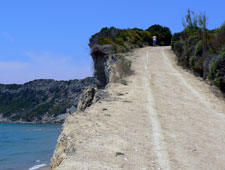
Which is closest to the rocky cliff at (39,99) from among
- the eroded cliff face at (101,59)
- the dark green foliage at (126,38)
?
the dark green foliage at (126,38)

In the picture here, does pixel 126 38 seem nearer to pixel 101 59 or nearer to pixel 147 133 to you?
pixel 101 59

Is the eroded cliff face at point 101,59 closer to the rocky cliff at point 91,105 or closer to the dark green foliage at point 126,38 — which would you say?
the rocky cliff at point 91,105

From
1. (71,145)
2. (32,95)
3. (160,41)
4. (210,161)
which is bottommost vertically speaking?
(32,95)

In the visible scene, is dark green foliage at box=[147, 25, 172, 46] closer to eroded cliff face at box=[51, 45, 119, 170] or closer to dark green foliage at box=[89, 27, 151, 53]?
dark green foliage at box=[89, 27, 151, 53]

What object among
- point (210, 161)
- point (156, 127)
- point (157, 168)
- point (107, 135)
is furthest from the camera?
point (156, 127)

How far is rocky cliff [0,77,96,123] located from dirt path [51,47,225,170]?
10531 cm

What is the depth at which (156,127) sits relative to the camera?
8953mm

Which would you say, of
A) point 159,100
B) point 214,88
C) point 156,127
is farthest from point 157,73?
point 156,127

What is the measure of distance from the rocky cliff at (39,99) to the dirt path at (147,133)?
105309 mm

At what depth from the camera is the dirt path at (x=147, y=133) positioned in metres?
6.04

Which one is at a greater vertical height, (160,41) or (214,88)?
(160,41)

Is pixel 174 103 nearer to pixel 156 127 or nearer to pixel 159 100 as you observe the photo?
pixel 159 100

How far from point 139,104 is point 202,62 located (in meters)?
10.6

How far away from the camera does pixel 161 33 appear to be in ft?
183
